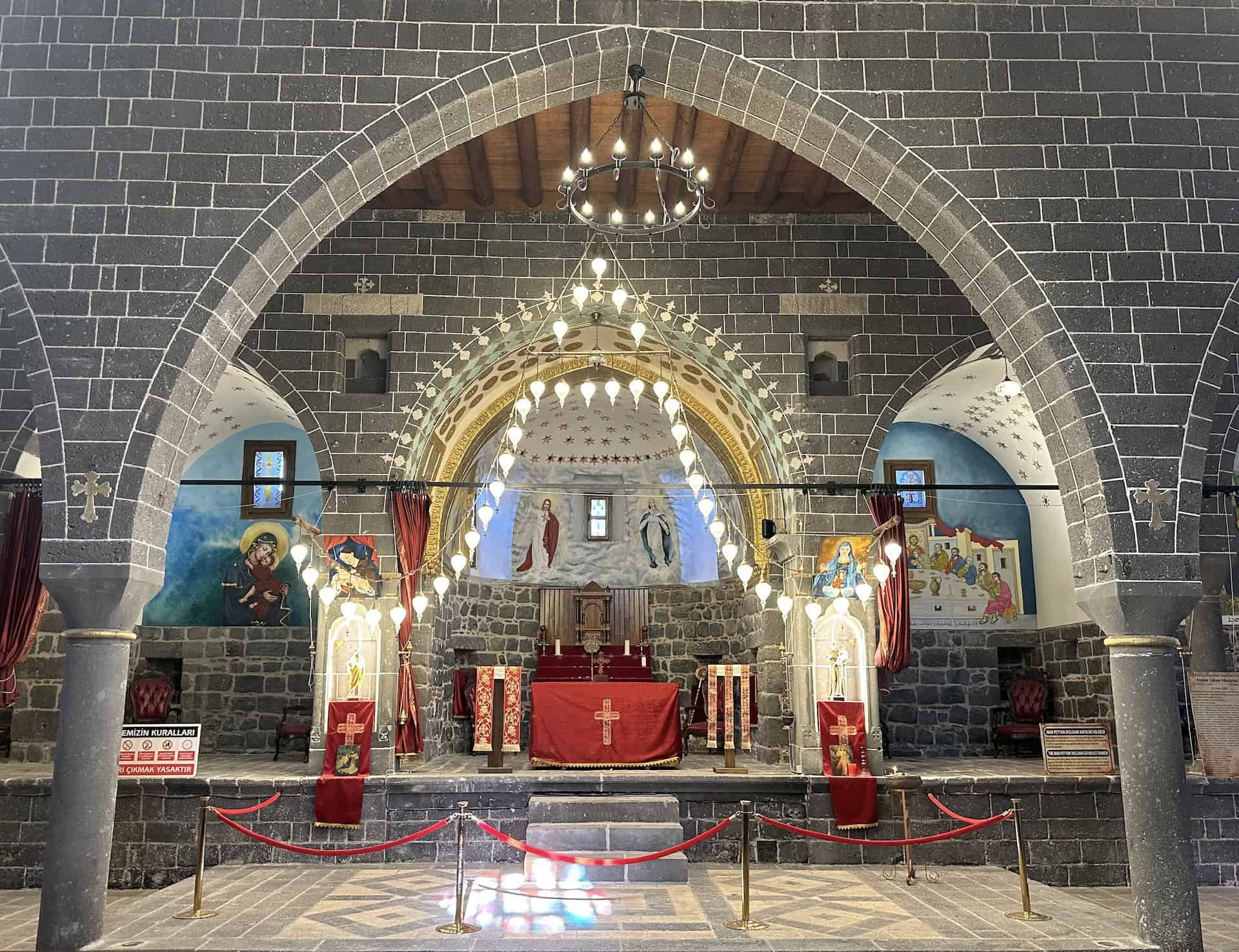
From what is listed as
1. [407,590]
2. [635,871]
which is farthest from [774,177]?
[635,871]

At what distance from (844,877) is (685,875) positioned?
1.41 metres

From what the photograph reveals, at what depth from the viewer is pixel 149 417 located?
649 centimetres

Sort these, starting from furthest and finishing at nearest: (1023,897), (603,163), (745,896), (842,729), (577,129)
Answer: (603,163), (842,729), (577,129), (1023,897), (745,896)

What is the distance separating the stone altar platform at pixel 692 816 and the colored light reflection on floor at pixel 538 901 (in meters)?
1.19

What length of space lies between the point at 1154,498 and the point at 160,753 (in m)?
8.37

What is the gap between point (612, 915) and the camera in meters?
Answer: 7.25

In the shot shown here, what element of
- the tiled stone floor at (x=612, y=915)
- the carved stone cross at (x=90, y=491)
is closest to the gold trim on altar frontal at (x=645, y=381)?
the tiled stone floor at (x=612, y=915)

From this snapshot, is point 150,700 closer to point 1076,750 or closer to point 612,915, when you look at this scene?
point 612,915

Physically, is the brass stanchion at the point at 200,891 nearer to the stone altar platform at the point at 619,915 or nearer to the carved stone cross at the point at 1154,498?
the stone altar platform at the point at 619,915

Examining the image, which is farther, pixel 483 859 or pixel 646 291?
pixel 646 291


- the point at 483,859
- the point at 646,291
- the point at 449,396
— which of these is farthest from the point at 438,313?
the point at 483,859

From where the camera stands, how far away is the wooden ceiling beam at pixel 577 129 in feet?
30.6

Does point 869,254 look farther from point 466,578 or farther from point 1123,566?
point 466,578

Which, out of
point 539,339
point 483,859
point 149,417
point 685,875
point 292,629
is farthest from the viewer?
point 292,629
